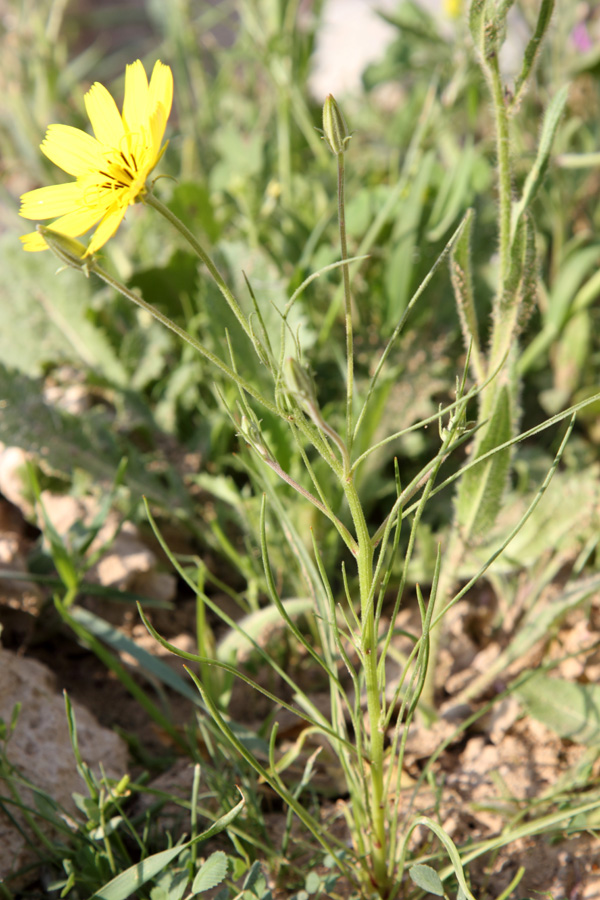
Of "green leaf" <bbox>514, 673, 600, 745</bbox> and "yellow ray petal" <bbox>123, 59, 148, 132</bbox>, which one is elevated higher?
"yellow ray petal" <bbox>123, 59, 148, 132</bbox>

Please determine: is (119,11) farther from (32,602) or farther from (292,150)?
(32,602)

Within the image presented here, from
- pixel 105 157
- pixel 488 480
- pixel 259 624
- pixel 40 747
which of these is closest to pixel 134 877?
pixel 40 747

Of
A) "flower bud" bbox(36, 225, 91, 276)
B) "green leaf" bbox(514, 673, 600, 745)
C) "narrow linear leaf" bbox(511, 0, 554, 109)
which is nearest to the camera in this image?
"flower bud" bbox(36, 225, 91, 276)

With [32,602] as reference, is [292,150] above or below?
above

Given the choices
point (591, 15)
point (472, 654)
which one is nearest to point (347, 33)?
point (591, 15)

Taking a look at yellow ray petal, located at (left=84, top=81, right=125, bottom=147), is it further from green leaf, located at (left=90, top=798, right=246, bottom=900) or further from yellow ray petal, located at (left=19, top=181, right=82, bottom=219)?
green leaf, located at (left=90, top=798, right=246, bottom=900)

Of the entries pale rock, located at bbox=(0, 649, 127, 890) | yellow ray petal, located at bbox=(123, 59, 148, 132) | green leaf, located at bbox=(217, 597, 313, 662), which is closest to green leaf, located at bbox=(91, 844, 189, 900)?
pale rock, located at bbox=(0, 649, 127, 890)

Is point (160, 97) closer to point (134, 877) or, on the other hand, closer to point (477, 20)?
point (477, 20)

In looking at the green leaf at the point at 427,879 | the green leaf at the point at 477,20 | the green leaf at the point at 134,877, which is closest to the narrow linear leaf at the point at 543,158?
the green leaf at the point at 477,20
